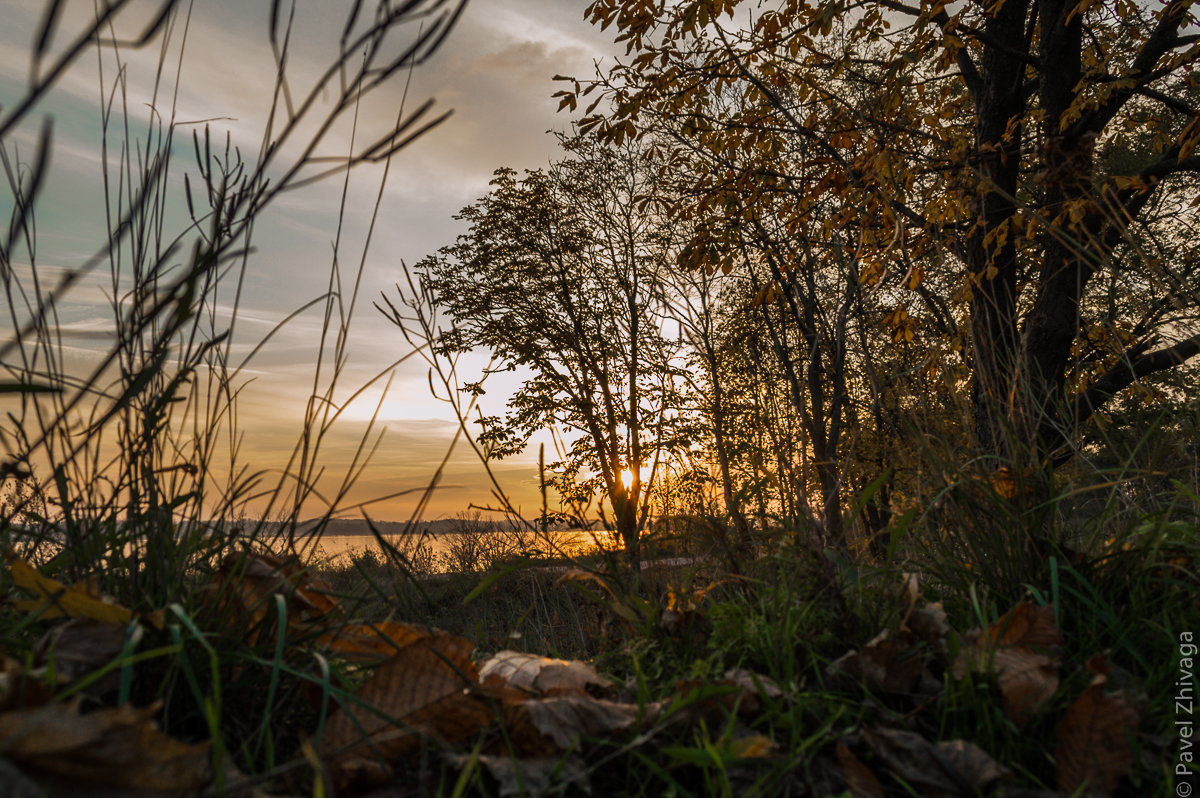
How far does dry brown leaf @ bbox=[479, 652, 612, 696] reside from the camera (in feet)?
4.53

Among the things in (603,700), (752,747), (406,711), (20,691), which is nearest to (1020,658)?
(752,747)

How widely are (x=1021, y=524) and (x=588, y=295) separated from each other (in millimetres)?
13958

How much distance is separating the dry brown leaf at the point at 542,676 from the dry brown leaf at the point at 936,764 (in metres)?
0.54

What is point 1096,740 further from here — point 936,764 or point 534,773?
point 534,773

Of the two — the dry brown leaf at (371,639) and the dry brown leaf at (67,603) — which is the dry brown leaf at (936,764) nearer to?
the dry brown leaf at (371,639)

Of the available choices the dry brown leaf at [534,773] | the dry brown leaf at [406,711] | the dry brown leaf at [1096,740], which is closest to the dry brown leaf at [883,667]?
the dry brown leaf at [1096,740]

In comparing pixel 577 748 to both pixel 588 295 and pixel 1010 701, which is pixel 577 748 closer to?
pixel 1010 701

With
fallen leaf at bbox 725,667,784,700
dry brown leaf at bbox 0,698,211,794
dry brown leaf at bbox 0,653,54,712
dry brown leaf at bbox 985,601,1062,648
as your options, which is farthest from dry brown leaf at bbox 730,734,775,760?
dry brown leaf at bbox 0,653,54,712

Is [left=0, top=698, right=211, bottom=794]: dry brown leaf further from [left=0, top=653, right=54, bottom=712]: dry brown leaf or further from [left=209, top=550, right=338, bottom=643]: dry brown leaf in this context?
[left=209, top=550, right=338, bottom=643]: dry brown leaf

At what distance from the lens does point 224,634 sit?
3.95ft

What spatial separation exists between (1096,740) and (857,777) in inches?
16.6

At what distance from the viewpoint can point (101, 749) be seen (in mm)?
808

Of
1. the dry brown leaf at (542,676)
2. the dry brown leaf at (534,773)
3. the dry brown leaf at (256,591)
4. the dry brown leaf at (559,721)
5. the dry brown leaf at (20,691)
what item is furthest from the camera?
the dry brown leaf at (542,676)

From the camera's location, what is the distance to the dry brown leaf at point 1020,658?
124 centimetres
